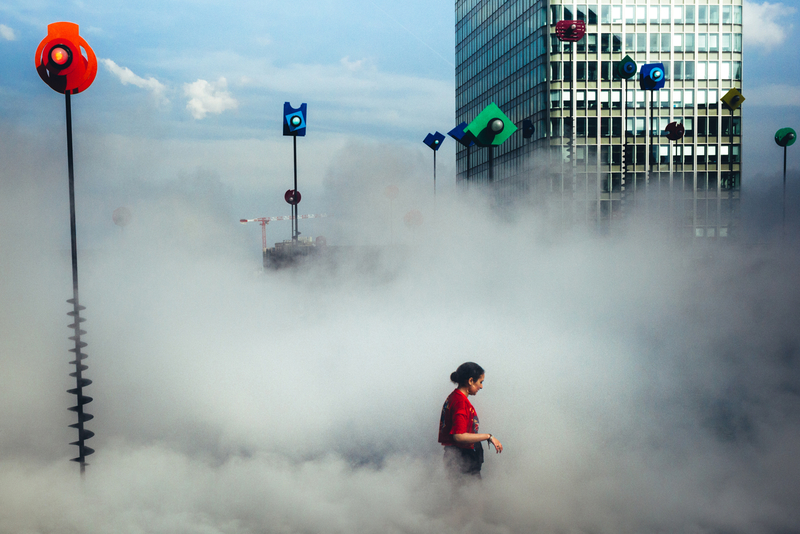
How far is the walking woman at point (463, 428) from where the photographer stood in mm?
3924

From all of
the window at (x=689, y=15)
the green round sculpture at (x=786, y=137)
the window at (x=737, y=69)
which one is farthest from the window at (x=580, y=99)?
the green round sculpture at (x=786, y=137)

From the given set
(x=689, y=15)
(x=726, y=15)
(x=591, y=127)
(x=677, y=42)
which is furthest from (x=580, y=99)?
(x=726, y=15)

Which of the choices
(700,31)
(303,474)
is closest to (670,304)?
(303,474)

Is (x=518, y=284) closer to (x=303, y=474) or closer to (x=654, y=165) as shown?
(x=303, y=474)

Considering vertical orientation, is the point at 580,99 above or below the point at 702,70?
below

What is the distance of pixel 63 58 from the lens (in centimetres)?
424

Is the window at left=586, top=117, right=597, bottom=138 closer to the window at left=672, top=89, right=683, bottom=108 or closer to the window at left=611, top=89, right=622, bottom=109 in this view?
the window at left=611, top=89, right=622, bottom=109

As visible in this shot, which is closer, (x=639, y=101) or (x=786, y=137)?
(x=786, y=137)

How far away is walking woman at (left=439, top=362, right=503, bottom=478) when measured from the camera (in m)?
3.92

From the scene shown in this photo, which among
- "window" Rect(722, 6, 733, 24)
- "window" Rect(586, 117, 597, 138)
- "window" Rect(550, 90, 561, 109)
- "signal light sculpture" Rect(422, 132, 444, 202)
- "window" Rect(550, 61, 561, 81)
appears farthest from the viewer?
"window" Rect(722, 6, 733, 24)

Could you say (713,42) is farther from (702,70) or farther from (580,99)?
(580,99)

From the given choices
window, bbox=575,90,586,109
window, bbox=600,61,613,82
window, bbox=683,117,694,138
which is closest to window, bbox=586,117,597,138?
window, bbox=575,90,586,109

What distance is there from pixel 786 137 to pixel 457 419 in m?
21.1

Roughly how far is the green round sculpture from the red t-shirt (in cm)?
2093
